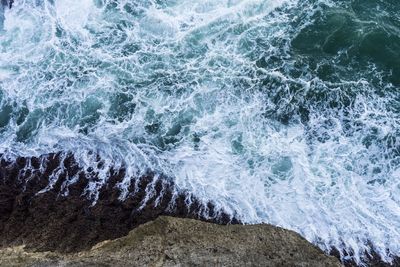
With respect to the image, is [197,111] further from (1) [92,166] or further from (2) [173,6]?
(2) [173,6]

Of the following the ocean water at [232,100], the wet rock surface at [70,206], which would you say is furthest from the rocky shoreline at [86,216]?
the ocean water at [232,100]

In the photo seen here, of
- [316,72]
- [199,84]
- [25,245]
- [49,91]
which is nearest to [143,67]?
[199,84]

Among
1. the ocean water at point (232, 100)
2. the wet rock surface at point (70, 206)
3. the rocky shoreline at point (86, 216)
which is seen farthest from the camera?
the ocean water at point (232, 100)

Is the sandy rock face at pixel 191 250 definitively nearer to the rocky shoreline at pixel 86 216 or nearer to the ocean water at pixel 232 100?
the rocky shoreline at pixel 86 216

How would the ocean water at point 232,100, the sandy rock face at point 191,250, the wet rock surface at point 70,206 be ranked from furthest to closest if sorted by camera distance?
the ocean water at point 232,100
the wet rock surface at point 70,206
the sandy rock face at point 191,250

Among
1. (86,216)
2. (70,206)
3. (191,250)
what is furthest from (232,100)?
(191,250)
